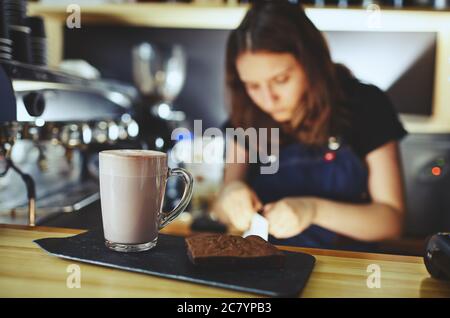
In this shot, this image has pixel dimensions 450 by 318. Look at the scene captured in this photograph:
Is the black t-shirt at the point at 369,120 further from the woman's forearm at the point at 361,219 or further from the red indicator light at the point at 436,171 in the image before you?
the red indicator light at the point at 436,171

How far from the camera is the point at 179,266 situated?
61 cm

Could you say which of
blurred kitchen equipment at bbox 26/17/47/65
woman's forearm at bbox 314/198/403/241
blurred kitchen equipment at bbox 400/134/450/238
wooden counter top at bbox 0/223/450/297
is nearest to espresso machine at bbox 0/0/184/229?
blurred kitchen equipment at bbox 26/17/47/65

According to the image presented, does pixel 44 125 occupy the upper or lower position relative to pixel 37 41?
lower

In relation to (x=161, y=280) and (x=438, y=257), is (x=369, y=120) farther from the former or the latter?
(x=161, y=280)

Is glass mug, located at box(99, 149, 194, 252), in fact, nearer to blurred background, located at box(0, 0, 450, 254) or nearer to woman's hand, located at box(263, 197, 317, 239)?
woman's hand, located at box(263, 197, 317, 239)

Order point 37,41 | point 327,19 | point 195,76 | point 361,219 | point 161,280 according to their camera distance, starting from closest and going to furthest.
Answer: point 161,280 → point 37,41 → point 361,219 → point 327,19 → point 195,76

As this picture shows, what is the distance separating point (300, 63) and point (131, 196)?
1.12 m

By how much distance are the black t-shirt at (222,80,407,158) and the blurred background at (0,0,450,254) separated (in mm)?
484

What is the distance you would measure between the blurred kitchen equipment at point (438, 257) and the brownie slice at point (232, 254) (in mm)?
196

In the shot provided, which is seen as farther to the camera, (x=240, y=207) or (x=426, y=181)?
(x=426, y=181)

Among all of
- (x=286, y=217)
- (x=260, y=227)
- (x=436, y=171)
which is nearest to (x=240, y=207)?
(x=286, y=217)

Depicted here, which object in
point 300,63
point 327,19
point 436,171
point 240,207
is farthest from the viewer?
point 327,19

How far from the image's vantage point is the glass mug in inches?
25.4
